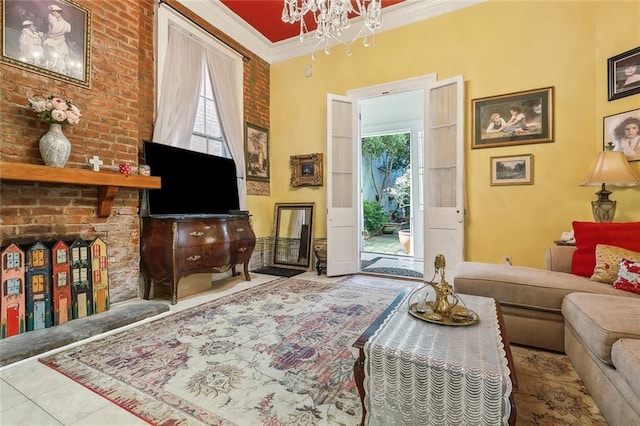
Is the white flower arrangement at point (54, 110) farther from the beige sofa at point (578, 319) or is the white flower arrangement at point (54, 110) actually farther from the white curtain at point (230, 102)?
the beige sofa at point (578, 319)

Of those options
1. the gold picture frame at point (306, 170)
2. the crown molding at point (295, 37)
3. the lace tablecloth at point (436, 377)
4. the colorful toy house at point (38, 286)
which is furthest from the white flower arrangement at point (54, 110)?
the gold picture frame at point (306, 170)

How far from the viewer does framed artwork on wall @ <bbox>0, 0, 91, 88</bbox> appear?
217 cm

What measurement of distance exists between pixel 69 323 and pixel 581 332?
3417 mm

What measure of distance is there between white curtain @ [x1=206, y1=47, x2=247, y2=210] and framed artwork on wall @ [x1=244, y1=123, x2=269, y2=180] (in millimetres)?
196

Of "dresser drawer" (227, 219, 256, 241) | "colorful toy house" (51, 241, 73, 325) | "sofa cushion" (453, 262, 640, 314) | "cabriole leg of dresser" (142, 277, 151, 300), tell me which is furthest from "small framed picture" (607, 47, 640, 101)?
"colorful toy house" (51, 241, 73, 325)

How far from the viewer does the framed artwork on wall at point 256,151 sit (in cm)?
459

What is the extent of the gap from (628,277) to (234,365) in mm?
2568

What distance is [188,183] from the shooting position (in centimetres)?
348

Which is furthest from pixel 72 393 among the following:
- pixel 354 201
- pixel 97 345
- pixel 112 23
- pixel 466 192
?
pixel 466 192

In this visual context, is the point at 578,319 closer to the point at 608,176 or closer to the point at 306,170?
the point at 608,176

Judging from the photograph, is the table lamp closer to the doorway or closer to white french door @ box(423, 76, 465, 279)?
white french door @ box(423, 76, 465, 279)

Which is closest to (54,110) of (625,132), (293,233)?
(293,233)

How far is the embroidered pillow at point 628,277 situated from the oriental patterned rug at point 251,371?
0.61 m

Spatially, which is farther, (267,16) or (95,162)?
(267,16)
